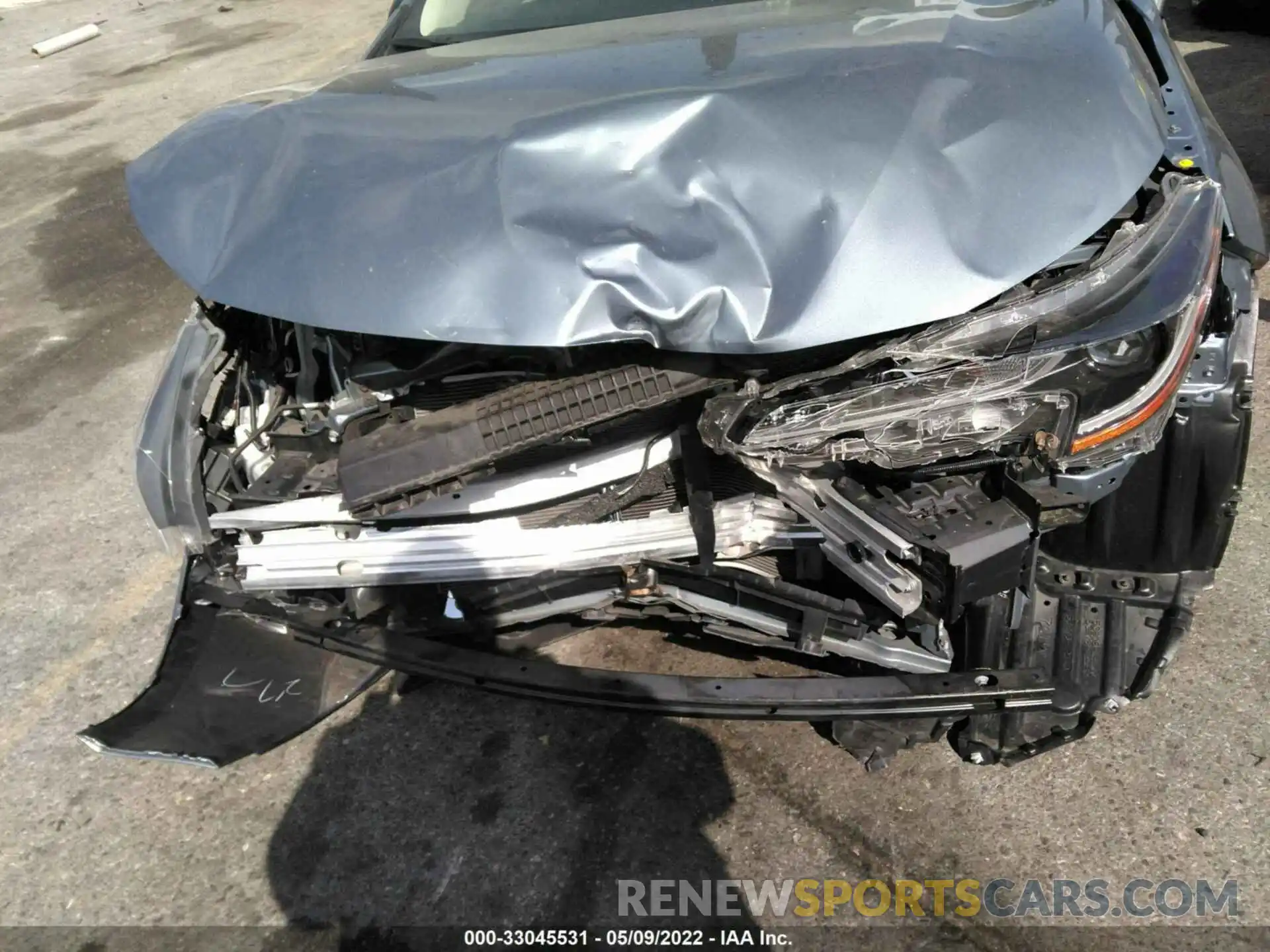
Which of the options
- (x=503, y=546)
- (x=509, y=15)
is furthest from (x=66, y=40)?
(x=503, y=546)

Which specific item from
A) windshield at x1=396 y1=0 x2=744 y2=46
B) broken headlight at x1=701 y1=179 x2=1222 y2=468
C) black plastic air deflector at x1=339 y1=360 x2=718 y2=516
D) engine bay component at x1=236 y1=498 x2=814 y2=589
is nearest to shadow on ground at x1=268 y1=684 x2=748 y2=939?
engine bay component at x1=236 y1=498 x2=814 y2=589

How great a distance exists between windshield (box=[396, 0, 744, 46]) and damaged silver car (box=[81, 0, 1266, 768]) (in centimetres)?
43

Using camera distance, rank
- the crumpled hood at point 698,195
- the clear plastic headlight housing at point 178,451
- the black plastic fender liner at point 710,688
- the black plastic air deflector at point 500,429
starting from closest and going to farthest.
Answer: the crumpled hood at point 698,195 < the black plastic air deflector at point 500,429 < the black plastic fender liner at point 710,688 < the clear plastic headlight housing at point 178,451

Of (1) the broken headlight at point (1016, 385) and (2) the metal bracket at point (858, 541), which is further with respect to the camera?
(2) the metal bracket at point (858, 541)

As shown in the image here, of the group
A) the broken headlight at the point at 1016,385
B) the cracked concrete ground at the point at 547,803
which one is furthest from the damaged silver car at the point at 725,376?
the cracked concrete ground at the point at 547,803

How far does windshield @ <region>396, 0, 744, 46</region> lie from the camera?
2672mm

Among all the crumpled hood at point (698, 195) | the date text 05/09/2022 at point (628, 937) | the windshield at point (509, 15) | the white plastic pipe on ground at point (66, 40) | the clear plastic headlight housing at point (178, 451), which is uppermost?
the windshield at point (509, 15)

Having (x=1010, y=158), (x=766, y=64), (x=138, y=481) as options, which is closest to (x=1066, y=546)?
(x=1010, y=158)

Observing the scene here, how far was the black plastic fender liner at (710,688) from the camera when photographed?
1888 millimetres

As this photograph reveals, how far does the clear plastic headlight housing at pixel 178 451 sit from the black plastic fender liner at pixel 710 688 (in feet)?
1.17

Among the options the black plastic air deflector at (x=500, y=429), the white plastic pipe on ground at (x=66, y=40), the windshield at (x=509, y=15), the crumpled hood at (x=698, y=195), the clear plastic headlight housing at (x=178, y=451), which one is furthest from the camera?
the white plastic pipe on ground at (x=66, y=40)

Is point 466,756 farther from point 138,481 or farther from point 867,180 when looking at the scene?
point 867,180

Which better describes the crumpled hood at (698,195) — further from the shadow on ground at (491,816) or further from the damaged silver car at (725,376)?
the shadow on ground at (491,816)

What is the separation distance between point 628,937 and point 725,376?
120 centimetres
